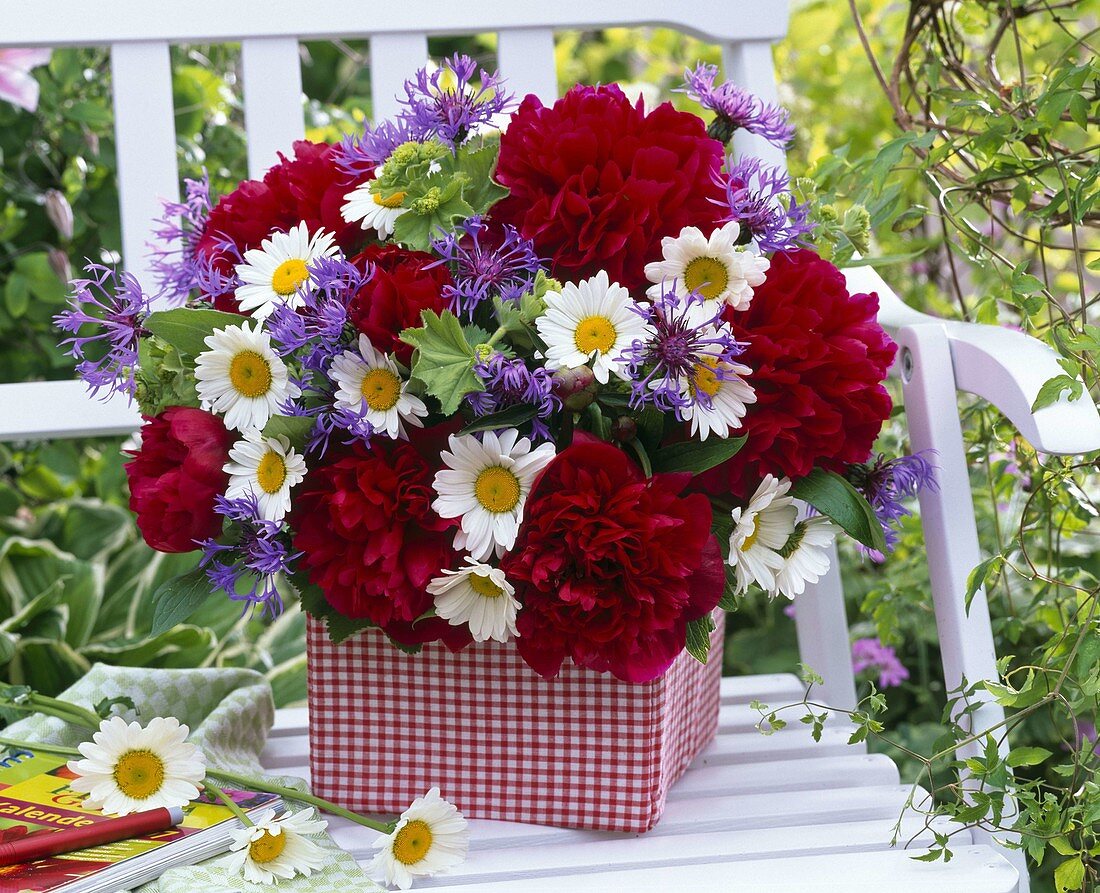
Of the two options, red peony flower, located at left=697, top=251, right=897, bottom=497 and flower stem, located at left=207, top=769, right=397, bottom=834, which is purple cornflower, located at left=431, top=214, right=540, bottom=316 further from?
flower stem, located at left=207, top=769, right=397, bottom=834

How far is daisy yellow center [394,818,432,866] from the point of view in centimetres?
64

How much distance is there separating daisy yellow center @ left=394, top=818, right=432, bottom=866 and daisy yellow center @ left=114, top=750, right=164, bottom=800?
14 cm

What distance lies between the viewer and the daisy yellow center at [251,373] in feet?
1.96

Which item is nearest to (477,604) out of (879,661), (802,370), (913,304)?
(802,370)

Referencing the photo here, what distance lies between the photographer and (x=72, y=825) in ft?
2.10

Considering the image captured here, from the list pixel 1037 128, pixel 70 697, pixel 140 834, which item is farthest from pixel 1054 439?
pixel 70 697

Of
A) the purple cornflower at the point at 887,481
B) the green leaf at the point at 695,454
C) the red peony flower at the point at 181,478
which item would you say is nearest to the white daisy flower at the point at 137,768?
the red peony flower at the point at 181,478

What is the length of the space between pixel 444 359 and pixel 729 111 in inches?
10.8

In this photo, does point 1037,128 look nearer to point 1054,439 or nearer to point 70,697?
point 1054,439

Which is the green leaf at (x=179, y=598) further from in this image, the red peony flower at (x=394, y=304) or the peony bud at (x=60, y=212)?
the peony bud at (x=60, y=212)

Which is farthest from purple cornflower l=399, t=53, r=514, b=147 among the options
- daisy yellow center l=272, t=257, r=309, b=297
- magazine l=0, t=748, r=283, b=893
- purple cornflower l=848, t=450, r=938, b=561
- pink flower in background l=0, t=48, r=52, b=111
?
pink flower in background l=0, t=48, r=52, b=111

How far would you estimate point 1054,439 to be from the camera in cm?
60

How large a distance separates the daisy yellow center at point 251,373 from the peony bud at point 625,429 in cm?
19

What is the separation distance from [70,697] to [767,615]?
2.72ft
